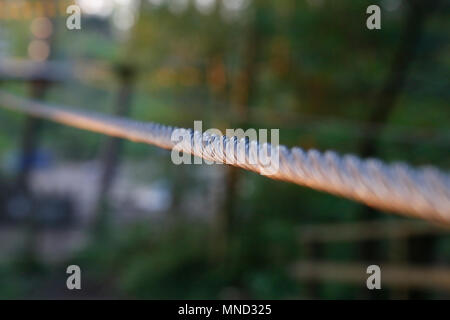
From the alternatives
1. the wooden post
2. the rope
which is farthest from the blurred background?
the rope

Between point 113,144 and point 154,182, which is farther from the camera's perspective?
point 154,182

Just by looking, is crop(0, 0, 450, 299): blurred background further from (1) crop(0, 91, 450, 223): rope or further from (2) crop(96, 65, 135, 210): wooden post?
(1) crop(0, 91, 450, 223): rope

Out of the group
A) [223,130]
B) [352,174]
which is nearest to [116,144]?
[223,130]

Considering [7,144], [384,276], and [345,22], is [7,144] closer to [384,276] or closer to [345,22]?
[345,22]

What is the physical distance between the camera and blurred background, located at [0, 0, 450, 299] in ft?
10.7

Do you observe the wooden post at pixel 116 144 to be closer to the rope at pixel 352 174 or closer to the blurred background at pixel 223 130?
the blurred background at pixel 223 130

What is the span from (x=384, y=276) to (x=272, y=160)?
219 cm

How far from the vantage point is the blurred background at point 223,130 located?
3.27m

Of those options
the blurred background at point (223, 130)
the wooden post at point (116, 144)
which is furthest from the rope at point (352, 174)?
the wooden post at point (116, 144)

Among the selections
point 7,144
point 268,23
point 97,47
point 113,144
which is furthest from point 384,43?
point 7,144

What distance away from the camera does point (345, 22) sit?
137 inches

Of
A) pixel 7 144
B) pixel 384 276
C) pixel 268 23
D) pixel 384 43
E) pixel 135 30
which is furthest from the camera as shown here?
pixel 7 144

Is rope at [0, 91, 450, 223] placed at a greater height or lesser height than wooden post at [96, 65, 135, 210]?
lesser

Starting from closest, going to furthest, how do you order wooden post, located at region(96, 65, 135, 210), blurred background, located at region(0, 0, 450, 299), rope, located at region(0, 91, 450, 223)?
rope, located at region(0, 91, 450, 223) < blurred background, located at region(0, 0, 450, 299) < wooden post, located at region(96, 65, 135, 210)
